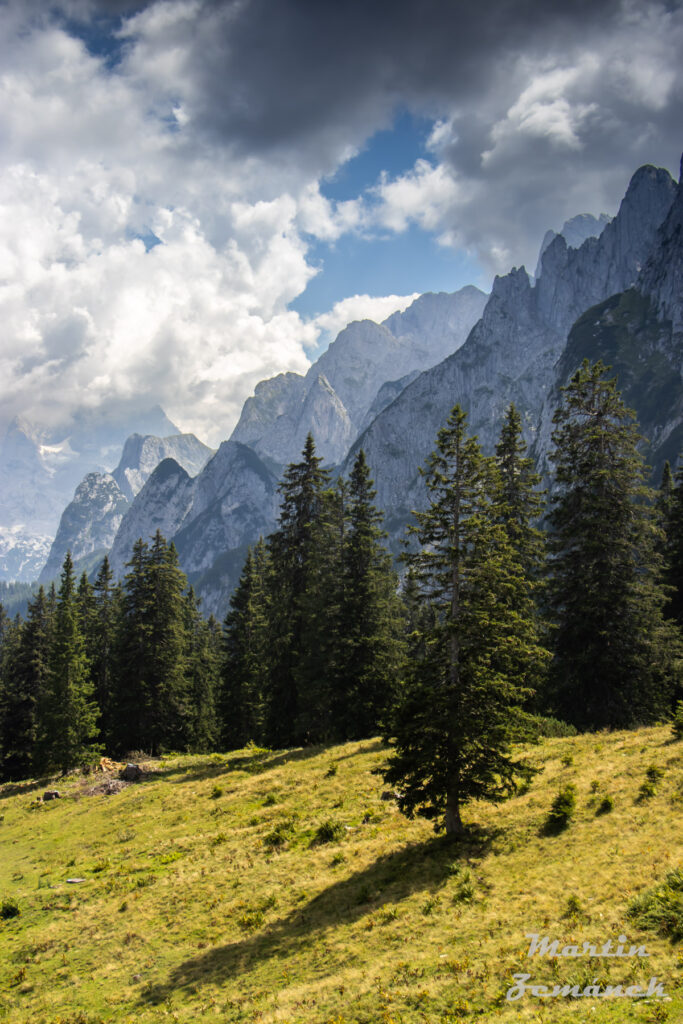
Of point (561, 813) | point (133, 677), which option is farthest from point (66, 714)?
point (561, 813)

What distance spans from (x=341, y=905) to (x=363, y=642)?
18.2 metres

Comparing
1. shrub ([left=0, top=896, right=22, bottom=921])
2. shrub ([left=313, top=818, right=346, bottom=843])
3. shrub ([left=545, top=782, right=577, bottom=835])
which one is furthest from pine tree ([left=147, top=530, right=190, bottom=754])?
shrub ([left=545, top=782, right=577, bottom=835])

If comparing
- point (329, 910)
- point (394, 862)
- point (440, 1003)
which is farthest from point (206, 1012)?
point (394, 862)

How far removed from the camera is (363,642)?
31.4 m

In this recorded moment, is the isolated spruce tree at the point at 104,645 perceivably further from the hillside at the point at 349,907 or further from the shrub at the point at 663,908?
the shrub at the point at 663,908

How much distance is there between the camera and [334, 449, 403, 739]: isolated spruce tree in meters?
31.3

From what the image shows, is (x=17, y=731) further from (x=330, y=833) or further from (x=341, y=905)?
(x=341, y=905)

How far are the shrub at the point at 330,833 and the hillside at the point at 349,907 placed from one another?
6cm

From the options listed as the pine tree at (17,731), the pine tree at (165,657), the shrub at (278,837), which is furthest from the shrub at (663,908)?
the pine tree at (17,731)

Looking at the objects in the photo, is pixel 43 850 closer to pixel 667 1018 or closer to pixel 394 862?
pixel 394 862

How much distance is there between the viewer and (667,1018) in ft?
22.7

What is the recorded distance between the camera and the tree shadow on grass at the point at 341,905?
38.4ft

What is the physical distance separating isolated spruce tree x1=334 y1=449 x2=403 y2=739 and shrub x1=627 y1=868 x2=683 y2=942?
20976mm

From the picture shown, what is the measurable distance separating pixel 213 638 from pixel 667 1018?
7734 centimetres
